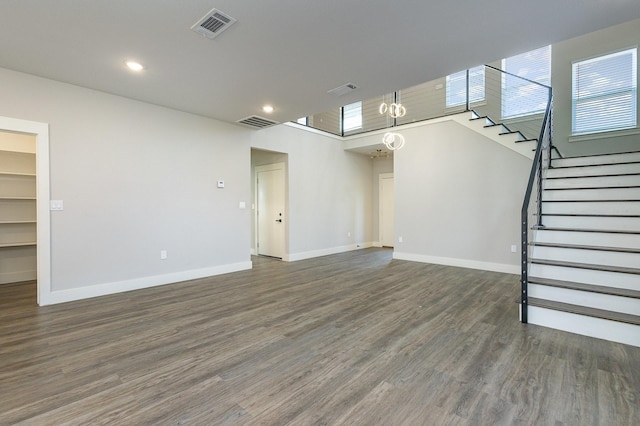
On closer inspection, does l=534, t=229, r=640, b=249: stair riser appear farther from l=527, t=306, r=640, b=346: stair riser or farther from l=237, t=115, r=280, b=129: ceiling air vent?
l=237, t=115, r=280, b=129: ceiling air vent

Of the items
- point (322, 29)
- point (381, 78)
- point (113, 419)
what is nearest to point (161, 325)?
point (113, 419)

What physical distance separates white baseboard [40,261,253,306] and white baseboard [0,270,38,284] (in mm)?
1940

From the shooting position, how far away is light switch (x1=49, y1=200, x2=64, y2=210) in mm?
3578

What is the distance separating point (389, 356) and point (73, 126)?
4.50 meters

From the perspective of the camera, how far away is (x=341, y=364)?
220 cm

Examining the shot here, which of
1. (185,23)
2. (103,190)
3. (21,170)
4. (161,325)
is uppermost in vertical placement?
(185,23)

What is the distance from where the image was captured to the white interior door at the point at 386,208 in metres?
8.38

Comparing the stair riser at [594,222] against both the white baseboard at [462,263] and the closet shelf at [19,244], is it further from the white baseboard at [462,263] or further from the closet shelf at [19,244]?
the closet shelf at [19,244]

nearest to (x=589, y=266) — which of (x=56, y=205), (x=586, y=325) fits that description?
(x=586, y=325)

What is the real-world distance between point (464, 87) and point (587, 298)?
210 inches

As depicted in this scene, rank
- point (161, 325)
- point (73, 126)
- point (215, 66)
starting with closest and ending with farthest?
point (161, 325), point (215, 66), point (73, 126)

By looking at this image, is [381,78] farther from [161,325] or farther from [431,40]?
[161,325]

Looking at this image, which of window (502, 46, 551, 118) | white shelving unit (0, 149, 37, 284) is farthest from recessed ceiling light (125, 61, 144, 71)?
window (502, 46, 551, 118)

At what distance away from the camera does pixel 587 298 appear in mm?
2828
